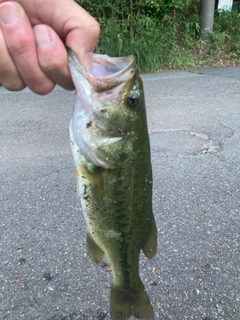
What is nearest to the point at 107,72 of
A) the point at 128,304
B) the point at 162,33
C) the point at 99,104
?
the point at 99,104

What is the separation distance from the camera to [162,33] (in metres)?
9.42

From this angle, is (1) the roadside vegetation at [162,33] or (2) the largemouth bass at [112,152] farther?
(1) the roadside vegetation at [162,33]

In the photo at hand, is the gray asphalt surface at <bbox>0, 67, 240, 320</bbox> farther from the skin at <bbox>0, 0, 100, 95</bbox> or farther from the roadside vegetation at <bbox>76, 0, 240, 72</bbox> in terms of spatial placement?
the roadside vegetation at <bbox>76, 0, 240, 72</bbox>

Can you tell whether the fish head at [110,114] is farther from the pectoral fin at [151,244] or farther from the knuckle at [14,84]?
the pectoral fin at [151,244]

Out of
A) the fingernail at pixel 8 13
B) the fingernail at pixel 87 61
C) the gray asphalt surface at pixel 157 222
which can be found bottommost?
the gray asphalt surface at pixel 157 222

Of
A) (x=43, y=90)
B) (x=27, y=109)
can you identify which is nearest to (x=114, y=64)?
(x=43, y=90)

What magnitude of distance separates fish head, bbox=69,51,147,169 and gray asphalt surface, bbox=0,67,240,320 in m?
1.43

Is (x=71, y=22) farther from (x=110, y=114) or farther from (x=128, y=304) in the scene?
(x=128, y=304)

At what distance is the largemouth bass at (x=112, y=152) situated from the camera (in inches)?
55.1

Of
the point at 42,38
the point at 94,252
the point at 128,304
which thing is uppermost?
the point at 42,38

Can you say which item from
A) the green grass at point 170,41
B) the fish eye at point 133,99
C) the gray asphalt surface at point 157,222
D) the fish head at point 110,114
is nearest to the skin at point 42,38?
the fish head at point 110,114

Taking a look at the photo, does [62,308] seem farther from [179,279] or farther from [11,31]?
[11,31]

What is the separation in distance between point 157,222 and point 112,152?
1906 mm

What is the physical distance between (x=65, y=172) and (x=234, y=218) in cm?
175
